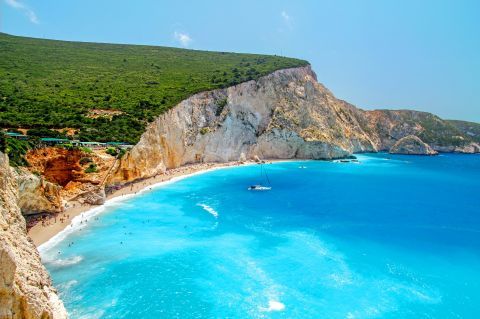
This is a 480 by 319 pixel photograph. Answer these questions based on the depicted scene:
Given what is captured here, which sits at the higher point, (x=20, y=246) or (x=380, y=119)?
(x=380, y=119)

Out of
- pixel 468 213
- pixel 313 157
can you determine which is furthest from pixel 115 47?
pixel 468 213

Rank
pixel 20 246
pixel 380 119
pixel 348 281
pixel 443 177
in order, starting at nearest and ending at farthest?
pixel 20 246
pixel 348 281
pixel 443 177
pixel 380 119

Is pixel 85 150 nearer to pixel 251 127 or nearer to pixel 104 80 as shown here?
pixel 104 80

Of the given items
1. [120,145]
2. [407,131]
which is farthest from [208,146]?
[407,131]

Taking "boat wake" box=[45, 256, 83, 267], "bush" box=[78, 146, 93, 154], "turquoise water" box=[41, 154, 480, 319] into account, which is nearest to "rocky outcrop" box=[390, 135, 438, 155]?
"turquoise water" box=[41, 154, 480, 319]

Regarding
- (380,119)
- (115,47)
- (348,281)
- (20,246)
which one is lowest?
(348,281)

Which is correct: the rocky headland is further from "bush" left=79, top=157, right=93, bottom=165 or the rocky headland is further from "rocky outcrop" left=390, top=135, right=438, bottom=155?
"rocky outcrop" left=390, top=135, right=438, bottom=155

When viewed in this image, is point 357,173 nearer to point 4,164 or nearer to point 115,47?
point 4,164
